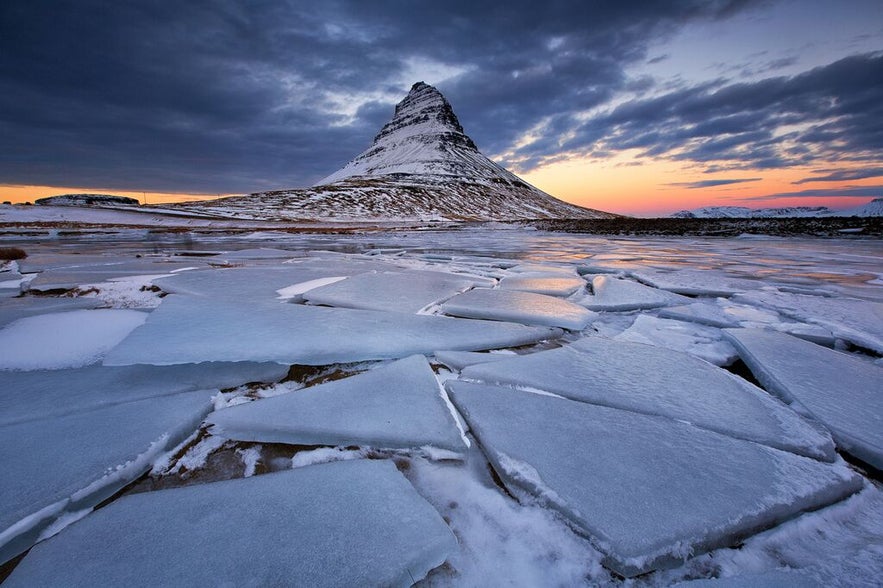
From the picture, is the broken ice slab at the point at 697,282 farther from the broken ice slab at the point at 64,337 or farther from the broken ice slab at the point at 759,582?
the broken ice slab at the point at 64,337

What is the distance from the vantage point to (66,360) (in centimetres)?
167

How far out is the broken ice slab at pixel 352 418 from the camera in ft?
3.73

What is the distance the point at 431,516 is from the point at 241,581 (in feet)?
1.27

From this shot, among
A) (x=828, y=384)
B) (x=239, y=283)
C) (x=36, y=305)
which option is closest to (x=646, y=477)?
(x=828, y=384)

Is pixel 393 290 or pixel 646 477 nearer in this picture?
pixel 646 477

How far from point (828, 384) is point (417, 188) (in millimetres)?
67159

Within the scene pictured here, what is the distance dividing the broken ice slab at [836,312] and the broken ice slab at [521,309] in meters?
1.33

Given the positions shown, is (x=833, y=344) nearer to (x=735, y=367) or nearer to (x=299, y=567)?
(x=735, y=367)

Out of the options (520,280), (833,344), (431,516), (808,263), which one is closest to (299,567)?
(431,516)

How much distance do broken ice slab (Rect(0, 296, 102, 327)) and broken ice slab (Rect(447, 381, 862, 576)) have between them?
2.91 m

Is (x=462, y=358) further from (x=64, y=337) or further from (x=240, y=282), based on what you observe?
(x=240, y=282)

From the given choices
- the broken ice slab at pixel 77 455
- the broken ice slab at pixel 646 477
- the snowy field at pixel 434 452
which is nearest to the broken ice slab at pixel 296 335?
the snowy field at pixel 434 452

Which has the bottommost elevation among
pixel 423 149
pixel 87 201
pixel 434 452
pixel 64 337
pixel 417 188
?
pixel 434 452

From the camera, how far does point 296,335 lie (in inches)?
75.4
